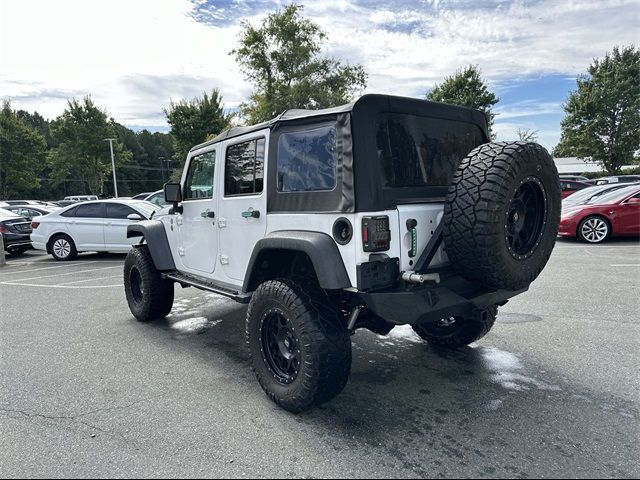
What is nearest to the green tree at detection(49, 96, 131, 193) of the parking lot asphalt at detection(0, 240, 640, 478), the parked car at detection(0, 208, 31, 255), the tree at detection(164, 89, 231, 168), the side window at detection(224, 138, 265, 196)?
the tree at detection(164, 89, 231, 168)

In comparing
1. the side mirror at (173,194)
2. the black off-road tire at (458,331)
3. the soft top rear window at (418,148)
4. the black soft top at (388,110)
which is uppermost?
the black soft top at (388,110)

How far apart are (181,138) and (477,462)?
1155 inches

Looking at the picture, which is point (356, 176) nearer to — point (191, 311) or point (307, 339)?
point (307, 339)

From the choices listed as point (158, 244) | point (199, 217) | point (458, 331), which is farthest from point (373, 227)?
point (158, 244)

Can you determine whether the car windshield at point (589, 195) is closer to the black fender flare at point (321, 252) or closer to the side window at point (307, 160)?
the side window at point (307, 160)

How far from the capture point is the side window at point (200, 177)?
4020 mm

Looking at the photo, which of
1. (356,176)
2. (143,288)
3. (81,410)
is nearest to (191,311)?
(143,288)

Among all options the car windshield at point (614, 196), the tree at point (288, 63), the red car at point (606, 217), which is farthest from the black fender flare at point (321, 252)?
the tree at point (288, 63)

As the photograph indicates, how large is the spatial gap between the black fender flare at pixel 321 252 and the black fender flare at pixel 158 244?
7.37 feet

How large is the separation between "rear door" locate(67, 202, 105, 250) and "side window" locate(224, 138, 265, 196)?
768 cm

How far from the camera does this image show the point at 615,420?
2621 millimetres

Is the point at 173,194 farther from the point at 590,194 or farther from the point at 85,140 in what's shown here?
the point at 85,140

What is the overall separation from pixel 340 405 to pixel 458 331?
1418 mm

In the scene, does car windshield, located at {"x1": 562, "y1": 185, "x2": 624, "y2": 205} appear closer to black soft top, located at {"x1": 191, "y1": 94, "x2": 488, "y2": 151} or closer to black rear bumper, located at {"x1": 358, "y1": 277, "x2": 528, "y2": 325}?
black soft top, located at {"x1": 191, "y1": 94, "x2": 488, "y2": 151}
